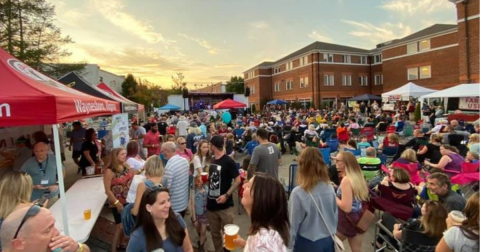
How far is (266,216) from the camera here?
1.91m

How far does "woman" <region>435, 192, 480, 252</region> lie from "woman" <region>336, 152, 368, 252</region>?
0.97 m

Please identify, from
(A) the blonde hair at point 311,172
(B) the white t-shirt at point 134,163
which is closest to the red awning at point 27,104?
(B) the white t-shirt at point 134,163

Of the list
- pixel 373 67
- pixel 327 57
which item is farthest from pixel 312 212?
pixel 373 67

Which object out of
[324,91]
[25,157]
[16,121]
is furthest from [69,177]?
[324,91]

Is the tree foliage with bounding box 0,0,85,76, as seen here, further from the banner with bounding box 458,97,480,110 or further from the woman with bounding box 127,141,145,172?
the banner with bounding box 458,97,480,110

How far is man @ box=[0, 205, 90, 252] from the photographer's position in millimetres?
1574

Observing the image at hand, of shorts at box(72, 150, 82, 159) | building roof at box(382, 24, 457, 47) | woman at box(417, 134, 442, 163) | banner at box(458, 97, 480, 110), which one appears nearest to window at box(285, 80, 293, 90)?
building roof at box(382, 24, 457, 47)

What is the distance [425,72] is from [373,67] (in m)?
10.3

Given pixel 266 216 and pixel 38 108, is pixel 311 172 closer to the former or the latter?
pixel 266 216

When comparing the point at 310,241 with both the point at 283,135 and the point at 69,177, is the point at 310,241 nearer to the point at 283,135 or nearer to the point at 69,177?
the point at 69,177

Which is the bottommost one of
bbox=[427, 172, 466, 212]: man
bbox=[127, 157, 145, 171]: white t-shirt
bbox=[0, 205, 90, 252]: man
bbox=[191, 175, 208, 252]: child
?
bbox=[191, 175, 208, 252]: child

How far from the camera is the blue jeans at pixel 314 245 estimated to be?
2.48m

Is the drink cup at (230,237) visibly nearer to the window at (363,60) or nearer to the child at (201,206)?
the child at (201,206)

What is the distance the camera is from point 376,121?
17188mm
